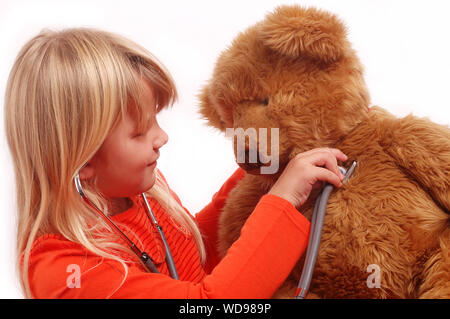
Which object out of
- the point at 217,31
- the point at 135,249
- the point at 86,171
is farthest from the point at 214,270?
the point at 217,31

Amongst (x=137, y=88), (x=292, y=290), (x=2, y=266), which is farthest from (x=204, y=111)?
(x=2, y=266)

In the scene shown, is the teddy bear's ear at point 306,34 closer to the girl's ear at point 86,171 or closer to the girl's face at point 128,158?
the girl's face at point 128,158

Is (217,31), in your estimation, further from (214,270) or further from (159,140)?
(214,270)

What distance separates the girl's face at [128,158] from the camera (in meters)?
0.73

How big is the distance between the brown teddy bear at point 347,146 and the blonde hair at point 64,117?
5.9 inches

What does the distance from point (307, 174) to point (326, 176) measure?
3 cm

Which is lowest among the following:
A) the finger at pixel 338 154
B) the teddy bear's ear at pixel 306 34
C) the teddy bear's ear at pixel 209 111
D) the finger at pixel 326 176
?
the finger at pixel 326 176

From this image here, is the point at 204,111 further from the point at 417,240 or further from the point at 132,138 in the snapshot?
the point at 417,240

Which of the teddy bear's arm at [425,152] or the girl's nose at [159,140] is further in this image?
the girl's nose at [159,140]

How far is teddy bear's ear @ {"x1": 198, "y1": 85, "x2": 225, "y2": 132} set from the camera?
0.77 metres

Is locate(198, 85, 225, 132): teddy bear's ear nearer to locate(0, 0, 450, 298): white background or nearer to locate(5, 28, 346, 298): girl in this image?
locate(5, 28, 346, 298): girl

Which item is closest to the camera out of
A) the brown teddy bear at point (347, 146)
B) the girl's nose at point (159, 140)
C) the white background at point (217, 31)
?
the brown teddy bear at point (347, 146)

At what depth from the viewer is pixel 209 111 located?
78cm

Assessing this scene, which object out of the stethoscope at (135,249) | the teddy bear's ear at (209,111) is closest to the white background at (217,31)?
the teddy bear's ear at (209,111)
